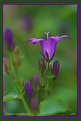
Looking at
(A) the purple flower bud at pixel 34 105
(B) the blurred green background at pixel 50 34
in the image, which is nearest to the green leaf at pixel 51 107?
(A) the purple flower bud at pixel 34 105

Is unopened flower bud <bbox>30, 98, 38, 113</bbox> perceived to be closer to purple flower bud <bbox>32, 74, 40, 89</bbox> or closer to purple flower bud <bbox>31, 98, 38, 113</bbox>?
purple flower bud <bbox>31, 98, 38, 113</bbox>

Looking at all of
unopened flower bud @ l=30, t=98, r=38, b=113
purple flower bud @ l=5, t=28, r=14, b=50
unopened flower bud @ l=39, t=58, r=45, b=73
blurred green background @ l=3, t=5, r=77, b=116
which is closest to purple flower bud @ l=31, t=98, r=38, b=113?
unopened flower bud @ l=30, t=98, r=38, b=113

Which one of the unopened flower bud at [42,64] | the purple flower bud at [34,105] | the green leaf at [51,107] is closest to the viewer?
the purple flower bud at [34,105]

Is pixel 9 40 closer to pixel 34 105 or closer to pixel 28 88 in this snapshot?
pixel 28 88

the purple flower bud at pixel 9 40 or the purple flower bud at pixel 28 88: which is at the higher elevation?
the purple flower bud at pixel 9 40

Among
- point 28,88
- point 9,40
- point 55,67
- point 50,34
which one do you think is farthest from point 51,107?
point 50,34

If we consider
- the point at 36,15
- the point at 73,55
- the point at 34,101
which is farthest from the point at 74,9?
the point at 34,101

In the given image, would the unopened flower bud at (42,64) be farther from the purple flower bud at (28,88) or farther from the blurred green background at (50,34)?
the blurred green background at (50,34)
